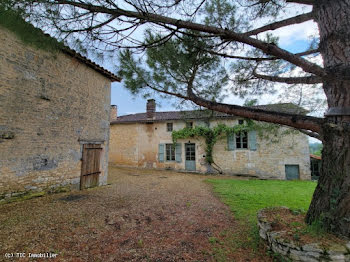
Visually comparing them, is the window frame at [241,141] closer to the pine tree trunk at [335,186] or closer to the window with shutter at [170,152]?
the window with shutter at [170,152]

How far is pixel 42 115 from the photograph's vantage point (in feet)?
16.5

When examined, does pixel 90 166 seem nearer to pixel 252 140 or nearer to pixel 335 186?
pixel 335 186

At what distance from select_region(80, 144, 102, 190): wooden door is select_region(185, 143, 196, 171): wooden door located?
21.1ft

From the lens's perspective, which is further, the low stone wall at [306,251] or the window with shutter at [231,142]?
the window with shutter at [231,142]

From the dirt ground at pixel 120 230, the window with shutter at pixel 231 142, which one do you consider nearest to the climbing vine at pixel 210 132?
the window with shutter at pixel 231 142

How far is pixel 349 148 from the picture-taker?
2158 millimetres

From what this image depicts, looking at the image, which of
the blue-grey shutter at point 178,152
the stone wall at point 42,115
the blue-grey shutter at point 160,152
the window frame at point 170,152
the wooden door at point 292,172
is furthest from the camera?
the blue-grey shutter at point 160,152

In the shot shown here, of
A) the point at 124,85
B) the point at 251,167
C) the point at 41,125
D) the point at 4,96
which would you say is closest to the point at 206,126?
the point at 251,167

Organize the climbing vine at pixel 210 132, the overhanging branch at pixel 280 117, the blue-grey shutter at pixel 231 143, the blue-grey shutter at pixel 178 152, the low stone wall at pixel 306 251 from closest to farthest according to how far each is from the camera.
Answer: the low stone wall at pixel 306 251
the overhanging branch at pixel 280 117
the climbing vine at pixel 210 132
the blue-grey shutter at pixel 231 143
the blue-grey shutter at pixel 178 152

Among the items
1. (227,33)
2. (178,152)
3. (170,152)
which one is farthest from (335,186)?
(170,152)

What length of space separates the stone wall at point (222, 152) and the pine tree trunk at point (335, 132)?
258 inches

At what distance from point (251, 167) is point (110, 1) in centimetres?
1067

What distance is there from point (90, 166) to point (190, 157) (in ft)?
22.9

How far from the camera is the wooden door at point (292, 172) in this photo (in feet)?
31.9
